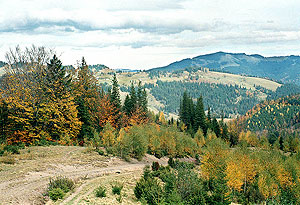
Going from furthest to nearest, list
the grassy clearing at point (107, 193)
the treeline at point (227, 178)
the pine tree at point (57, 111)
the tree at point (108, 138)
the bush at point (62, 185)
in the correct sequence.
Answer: the pine tree at point (57, 111) → the tree at point (108, 138) → the treeline at point (227, 178) → the bush at point (62, 185) → the grassy clearing at point (107, 193)

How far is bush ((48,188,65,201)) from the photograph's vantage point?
18.2 m

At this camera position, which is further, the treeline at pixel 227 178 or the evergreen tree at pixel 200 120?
the evergreen tree at pixel 200 120

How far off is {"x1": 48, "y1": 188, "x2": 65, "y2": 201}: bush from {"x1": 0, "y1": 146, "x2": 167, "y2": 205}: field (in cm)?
33

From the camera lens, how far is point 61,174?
24.7 metres

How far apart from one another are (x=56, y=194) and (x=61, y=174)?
21.9 feet

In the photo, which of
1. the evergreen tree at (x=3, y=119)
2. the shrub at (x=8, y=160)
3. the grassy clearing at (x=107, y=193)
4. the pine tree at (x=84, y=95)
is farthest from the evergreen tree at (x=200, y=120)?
the shrub at (x=8, y=160)

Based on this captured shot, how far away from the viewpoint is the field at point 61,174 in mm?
18250

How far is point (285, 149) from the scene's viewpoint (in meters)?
104

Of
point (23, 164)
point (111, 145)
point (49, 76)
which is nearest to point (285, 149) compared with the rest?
point (111, 145)

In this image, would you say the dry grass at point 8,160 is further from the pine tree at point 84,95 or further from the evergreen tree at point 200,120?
the evergreen tree at point 200,120

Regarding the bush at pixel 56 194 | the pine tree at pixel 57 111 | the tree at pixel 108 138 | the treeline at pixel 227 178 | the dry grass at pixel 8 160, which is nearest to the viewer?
the bush at pixel 56 194

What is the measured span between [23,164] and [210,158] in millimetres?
27274

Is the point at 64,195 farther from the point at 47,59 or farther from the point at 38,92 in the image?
the point at 47,59

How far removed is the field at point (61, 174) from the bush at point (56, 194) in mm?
331
